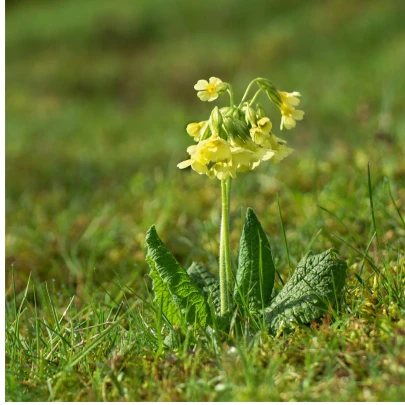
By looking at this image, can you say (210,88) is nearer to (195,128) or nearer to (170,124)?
(195,128)

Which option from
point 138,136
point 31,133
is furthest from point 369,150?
point 31,133

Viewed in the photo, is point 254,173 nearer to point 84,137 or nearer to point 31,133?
point 84,137

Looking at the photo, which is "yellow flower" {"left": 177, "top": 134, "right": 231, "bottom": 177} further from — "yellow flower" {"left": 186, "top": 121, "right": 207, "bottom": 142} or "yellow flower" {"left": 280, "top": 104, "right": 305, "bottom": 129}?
"yellow flower" {"left": 280, "top": 104, "right": 305, "bottom": 129}

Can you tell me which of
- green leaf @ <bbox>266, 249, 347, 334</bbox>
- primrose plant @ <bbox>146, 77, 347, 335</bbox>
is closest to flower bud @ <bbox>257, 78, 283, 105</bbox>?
primrose plant @ <bbox>146, 77, 347, 335</bbox>

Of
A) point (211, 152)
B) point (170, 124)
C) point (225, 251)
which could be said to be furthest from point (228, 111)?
point (170, 124)

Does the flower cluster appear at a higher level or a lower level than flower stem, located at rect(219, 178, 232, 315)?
higher

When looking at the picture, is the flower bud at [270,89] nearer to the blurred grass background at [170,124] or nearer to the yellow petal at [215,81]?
the yellow petal at [215,81]
